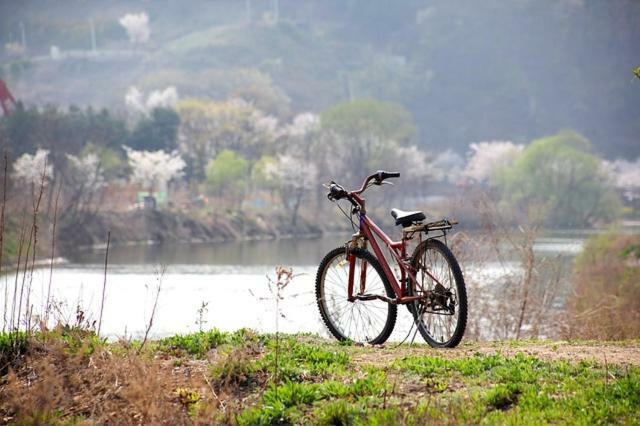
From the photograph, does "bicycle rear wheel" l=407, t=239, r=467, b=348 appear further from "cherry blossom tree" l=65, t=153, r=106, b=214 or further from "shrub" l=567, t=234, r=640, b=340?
"cherry blossom tree" l=65, t=153, r=106, b=214

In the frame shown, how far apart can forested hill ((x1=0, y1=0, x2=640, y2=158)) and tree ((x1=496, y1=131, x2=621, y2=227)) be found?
202 feet

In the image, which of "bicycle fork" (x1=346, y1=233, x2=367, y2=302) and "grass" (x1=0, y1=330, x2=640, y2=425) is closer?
"grass" (x1=0, y1=330, x2=640, y2=425)

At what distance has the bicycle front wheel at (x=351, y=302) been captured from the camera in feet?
29.5

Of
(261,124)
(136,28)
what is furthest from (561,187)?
(136,28)

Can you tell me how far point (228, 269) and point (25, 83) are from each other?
115 metres

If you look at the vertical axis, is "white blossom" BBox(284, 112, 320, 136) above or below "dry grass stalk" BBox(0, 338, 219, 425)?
above

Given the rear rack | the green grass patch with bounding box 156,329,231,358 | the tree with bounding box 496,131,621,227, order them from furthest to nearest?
1. the tree with bounding box 496,131,621,227
2. the rear rack
3. the green grass patch with bounding box 156,329,231,358

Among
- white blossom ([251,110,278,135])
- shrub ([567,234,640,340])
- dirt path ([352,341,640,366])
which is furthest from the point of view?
white blossom ([251,110,278,135])

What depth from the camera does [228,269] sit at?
38.6 meters

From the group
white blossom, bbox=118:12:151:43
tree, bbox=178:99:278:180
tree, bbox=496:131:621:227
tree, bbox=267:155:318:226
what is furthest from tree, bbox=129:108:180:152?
white blossom, bbox=118:12:151:43

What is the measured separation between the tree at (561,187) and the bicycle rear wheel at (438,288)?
55.1 meters

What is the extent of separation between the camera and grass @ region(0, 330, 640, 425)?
6.34 meters

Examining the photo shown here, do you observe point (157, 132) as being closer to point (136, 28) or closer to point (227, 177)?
point (227, 177)

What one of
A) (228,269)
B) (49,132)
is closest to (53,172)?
(49,132)
